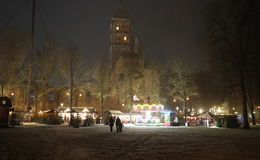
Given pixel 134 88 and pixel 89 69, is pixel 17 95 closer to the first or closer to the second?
pixel 89 69

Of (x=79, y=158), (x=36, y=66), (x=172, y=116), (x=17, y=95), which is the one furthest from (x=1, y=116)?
(x=17, y=95)

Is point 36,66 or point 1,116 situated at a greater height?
point 36,66

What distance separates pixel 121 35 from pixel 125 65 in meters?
31.2

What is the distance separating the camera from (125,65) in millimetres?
57656

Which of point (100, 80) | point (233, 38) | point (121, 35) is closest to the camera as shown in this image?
Result: point (233, 38)

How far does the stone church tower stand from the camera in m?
56.5

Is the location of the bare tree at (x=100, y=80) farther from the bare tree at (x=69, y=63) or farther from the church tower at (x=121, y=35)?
the church tower at (x=121, y=35)

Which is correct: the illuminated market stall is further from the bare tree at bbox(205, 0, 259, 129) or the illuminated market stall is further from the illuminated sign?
the bare tree at bbox(205, 0, 259, 129)

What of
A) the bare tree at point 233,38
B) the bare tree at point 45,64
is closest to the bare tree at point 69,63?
the bare tree at point 45,64

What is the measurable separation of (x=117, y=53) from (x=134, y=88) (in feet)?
101

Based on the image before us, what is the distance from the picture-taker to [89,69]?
5172 centimetres

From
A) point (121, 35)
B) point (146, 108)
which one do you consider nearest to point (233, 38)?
point (146, 108)

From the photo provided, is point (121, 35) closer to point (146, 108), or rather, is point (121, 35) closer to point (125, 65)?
point (125, 65)

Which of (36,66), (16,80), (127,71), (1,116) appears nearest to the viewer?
(1,116)
